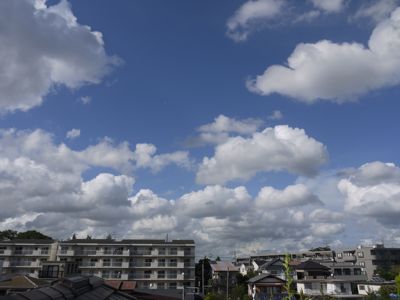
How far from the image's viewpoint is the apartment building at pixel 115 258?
79.0 meters

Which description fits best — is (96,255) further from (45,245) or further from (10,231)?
(10,231)

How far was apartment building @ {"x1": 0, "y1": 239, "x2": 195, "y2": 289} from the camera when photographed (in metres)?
79.0

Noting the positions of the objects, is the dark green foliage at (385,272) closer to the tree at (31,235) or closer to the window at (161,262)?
the window at (161,262)

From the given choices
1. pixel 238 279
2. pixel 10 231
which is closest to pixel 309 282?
pixel 238 279

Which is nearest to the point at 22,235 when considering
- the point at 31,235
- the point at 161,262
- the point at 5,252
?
the point at 31,235

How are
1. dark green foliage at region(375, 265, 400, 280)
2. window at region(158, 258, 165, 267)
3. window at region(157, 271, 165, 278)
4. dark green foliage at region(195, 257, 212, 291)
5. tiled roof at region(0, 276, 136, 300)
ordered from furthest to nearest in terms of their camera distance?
1. dark green foliage at region(195, 257, 212, 291)
2. dark green foliage at region(375, 265, 400, 280)
3. window at region(158, 258, 165, 267)
4. window at region(157, 271, 165, 278)
5. tiled roof at region(0, 276, 136, 300)

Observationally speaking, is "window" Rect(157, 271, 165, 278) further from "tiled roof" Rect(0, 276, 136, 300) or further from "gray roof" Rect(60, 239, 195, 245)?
"tiled roof" Rect(0, 276, 136, 300)

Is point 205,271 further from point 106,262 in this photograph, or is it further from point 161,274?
point 106,262

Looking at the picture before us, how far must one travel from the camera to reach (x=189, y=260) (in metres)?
81.5

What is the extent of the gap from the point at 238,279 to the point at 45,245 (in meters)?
46.4

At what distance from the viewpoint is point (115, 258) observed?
80.4m

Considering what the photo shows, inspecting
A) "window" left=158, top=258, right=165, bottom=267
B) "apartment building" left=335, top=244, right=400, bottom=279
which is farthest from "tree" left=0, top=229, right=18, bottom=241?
"apartment building" left=335, top=244, right=400, bottom=279

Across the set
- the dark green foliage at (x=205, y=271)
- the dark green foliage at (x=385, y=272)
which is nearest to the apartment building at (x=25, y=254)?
the dark green foliage at (x=205, y=271)

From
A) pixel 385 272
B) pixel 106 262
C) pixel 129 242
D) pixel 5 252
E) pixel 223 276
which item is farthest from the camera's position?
pixel 223 276
